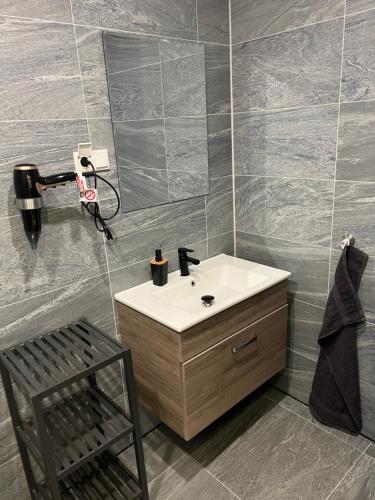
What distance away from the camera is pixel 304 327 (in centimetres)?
194

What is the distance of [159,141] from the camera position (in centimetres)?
173

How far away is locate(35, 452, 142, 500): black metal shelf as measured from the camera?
146 centimetres

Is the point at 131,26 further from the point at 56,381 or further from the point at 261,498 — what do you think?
the point at 261,498

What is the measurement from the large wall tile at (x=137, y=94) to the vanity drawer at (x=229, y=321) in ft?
2.92

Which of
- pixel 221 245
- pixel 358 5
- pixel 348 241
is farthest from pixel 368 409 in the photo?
pixel 358 5

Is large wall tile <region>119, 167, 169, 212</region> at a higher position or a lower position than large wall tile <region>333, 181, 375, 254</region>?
higher

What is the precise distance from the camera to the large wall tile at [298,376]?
1991 millimetres

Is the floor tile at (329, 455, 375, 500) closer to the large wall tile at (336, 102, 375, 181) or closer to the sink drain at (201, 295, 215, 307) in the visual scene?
the sink drain at (201, 295, 215, 307)

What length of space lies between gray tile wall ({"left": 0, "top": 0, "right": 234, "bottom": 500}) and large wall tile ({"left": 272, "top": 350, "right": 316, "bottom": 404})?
93 cm

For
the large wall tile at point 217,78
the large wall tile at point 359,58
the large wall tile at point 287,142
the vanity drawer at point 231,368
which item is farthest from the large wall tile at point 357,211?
the large wall tile at point 217,78

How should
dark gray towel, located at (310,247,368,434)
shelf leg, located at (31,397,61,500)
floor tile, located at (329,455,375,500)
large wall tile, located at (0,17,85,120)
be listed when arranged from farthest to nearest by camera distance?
dark gray towel, located at (310,247,368,434) < floor tile, located at (329,455,375,500) < large wall tile, located at (0,17,85,120) < shelf leg, located at (31,397,61,500)

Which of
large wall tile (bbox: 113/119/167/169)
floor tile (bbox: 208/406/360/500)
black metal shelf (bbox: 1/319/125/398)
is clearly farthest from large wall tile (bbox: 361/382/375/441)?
large wall tile (bbox: 113/119/167/169)

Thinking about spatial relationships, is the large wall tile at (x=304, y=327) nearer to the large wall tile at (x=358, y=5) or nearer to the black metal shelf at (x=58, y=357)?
the black metal shelf at (x=58, y=357)

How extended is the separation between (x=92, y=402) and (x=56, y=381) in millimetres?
396
